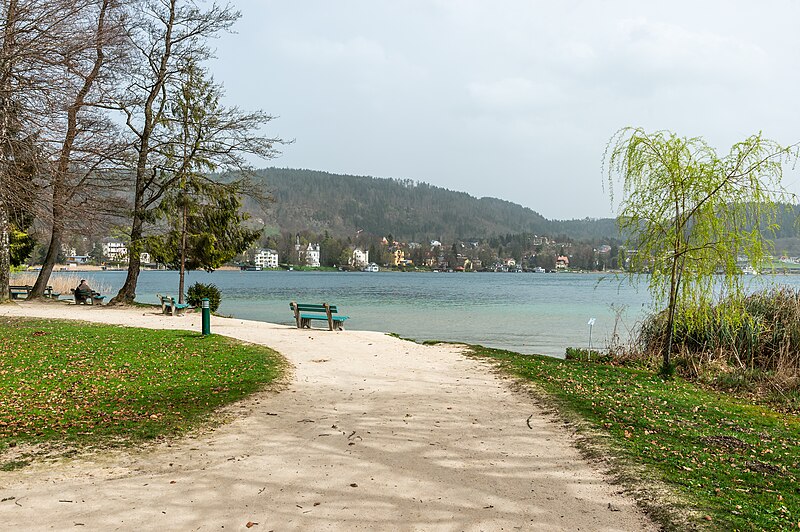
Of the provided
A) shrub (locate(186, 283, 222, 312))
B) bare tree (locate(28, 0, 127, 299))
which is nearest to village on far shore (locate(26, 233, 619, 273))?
shrub (locate(186, 283, 222, 312))

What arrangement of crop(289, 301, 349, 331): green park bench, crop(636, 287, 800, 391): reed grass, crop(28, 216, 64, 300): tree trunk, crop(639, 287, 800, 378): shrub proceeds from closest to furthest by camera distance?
crop(636, 287, 800, 391): reed grass < crop(639, 287, 800, 378): shrub < crop(289, 301, 349, 331): green park bench < crop(28, 216, 64, 300): tree trunk

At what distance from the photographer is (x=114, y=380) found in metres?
9.49

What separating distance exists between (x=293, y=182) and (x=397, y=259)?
51.9m

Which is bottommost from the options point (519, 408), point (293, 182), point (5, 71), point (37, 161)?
point (519, 408)

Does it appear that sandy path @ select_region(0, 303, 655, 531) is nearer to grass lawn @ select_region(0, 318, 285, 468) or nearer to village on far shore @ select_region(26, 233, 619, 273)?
grass lawn @ select_region(0, 318, 285, 468)

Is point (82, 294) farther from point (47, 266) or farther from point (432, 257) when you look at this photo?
point (432, 257)

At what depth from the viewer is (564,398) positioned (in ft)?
29.4

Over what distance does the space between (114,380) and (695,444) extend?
825cm

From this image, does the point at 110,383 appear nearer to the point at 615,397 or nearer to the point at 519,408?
the point at 519,408

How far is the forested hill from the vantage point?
176 metres

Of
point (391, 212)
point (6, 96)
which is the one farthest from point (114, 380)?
point (391, 212)

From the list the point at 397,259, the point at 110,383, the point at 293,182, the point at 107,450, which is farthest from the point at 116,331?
the point at 293,182

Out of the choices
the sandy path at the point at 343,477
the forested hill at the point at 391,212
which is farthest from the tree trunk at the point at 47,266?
the forested hill at the point at 391,212

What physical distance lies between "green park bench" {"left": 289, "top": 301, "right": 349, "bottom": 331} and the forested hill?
508ft
